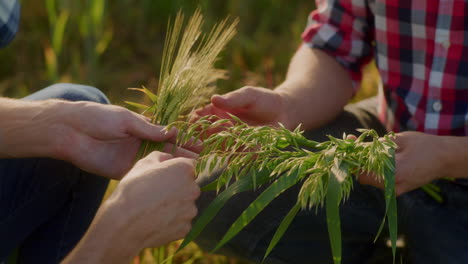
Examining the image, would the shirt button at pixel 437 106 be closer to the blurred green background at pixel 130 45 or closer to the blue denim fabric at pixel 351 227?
the blue denim fabric at pixel 351 227

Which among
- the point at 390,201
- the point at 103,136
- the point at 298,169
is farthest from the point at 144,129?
the point at 390,201

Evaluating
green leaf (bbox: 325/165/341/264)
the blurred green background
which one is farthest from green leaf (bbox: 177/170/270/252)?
the blurred green background

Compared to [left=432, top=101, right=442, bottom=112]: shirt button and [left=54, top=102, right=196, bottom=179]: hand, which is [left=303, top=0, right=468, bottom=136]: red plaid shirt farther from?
[left=54, top=102, right=196, bottom=179]: hand

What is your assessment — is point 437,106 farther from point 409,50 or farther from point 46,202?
point 46,202

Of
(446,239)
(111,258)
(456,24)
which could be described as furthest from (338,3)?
(111,258)

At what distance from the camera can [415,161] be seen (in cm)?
117

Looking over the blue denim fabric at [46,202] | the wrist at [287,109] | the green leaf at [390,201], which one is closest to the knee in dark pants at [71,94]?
the blue denim fabric at [46,202]

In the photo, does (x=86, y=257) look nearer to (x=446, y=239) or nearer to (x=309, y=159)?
(x=309, y=159)

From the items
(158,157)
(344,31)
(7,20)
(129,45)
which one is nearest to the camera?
(158,157)

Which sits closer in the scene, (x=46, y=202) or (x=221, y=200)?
(x=221, y=200)

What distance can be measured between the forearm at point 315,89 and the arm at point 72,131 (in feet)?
1.10

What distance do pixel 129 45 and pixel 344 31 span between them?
172 cm

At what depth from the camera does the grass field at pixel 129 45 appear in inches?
103

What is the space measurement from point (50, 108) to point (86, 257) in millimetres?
350
